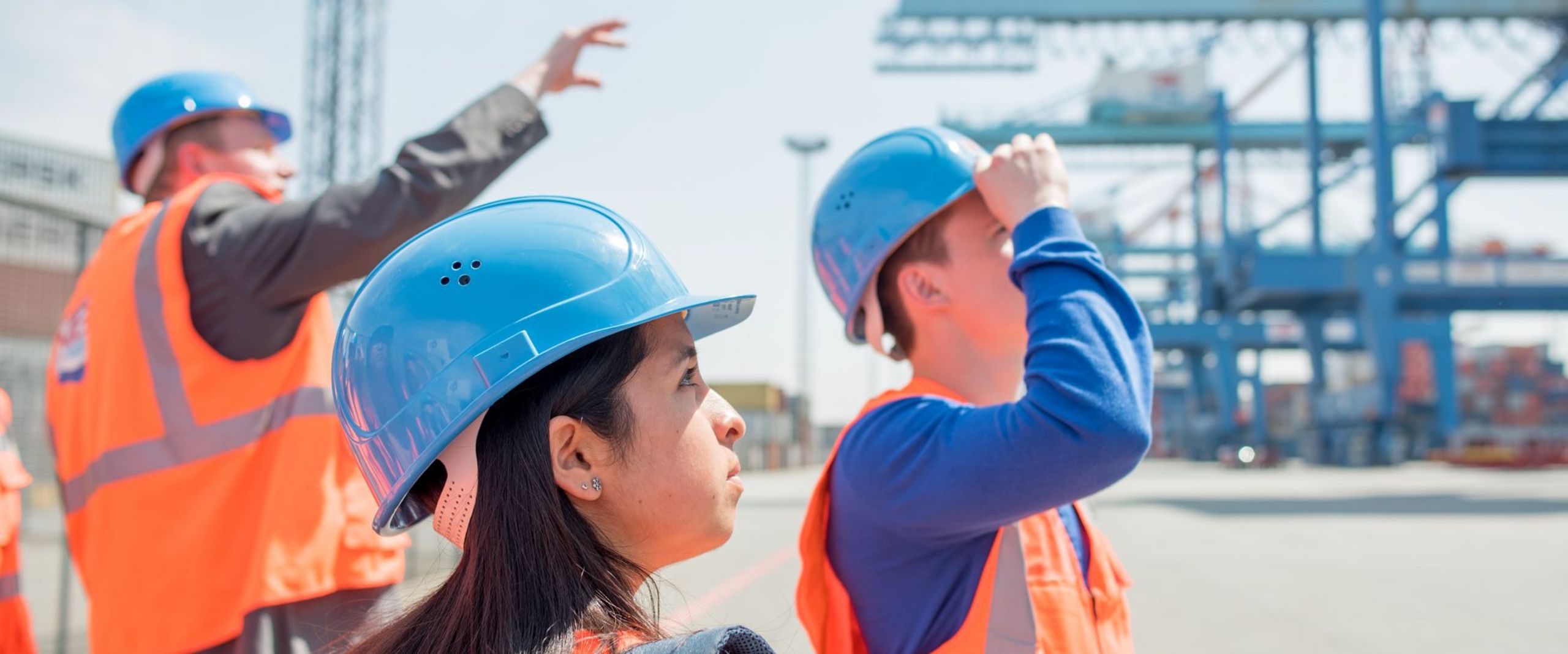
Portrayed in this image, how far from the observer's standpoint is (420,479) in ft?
4.70

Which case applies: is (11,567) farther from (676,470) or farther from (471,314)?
(676,470)

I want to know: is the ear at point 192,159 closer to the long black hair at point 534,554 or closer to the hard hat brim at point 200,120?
the hard hat brim at point 200,120

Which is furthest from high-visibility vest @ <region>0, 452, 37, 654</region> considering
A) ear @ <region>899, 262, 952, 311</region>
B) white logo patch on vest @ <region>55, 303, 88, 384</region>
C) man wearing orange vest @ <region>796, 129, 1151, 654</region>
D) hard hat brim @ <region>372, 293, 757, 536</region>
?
ear @ <region>899, 262, 952, 311</region>

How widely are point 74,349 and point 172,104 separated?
0.54 metres

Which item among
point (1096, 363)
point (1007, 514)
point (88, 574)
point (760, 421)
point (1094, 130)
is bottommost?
point (760, 421)

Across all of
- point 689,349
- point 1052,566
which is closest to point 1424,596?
point 1052,566

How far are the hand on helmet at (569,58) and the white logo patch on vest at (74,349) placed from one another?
1.00m

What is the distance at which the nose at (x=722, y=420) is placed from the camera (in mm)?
1397

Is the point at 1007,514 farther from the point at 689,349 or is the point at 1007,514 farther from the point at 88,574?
the point at 88,574

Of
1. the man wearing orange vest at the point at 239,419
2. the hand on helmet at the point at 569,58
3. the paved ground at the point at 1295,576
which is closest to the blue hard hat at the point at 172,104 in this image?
the man wearing orange vest at the point at 239,419

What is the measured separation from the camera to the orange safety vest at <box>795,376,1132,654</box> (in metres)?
1.56

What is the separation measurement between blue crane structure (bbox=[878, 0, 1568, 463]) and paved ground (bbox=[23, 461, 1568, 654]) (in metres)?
10.8

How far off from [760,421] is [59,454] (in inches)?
1698

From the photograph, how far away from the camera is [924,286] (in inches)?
75.9
